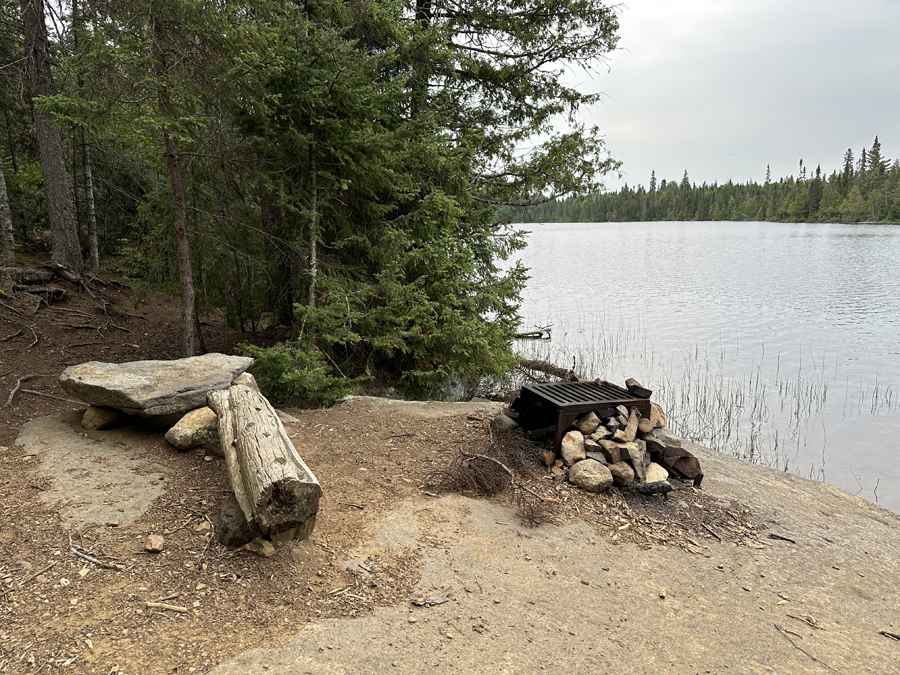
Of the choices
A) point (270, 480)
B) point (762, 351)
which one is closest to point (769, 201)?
point (762, 351)

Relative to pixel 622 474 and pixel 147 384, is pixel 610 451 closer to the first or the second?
pixel 622 474

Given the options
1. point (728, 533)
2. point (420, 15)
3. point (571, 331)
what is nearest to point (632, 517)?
point (728, 533)

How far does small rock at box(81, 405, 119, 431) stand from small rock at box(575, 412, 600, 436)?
5012 millimetres

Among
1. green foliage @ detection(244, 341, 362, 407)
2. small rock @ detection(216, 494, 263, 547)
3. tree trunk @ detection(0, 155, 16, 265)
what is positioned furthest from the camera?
tree trunk @ detection(0, 155, 16, 265)

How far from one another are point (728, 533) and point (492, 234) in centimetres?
644

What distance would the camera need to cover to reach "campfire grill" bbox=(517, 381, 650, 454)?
5801 millimetres

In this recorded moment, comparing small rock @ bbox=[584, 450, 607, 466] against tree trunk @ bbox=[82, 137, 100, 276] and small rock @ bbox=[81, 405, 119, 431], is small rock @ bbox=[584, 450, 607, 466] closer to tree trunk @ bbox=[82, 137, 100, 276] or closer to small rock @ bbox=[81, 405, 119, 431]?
small rock @ bbox=[81, 405, 119, 431]

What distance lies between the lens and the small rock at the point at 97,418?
5355 mm

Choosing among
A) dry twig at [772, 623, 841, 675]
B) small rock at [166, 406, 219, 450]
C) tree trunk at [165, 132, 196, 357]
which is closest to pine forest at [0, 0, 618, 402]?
tree trunk at [165, 132, 196, 357]

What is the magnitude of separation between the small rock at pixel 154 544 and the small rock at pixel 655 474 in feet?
14.7

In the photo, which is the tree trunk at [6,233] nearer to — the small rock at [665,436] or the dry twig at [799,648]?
the small rock at [665,436]

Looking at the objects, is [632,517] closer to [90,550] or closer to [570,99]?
[90,550]

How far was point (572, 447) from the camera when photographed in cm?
570

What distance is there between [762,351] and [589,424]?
10.8 m
